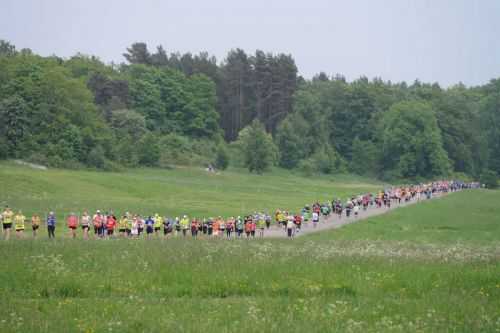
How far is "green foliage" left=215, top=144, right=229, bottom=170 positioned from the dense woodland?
159mm

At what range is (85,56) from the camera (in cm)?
17188

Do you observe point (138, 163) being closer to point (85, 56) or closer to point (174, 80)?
point (174, 80)

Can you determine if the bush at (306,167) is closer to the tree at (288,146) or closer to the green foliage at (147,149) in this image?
the tree at (288,146)

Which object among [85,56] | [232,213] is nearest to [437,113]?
[85,56]

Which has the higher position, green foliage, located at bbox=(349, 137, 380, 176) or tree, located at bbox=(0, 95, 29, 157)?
tree, located at bbox=(0, 95, 29, 157)

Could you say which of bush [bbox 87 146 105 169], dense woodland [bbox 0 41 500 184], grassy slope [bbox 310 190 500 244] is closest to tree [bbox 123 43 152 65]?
dense woodland [bbox 0 41 500 184]

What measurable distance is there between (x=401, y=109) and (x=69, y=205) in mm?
110274

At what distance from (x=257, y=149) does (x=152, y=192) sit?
1856 inches

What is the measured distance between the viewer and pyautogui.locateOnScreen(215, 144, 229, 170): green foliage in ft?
412

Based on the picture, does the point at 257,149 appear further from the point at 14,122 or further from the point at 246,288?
the point at 246,288

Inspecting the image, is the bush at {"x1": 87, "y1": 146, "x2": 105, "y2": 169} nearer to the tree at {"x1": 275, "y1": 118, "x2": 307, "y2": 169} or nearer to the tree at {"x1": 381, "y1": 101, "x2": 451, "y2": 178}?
the tree at {"x1": 275, "y1": 118, "x2": 307, "y2": 169}

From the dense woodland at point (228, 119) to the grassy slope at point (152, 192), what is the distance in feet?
31.7

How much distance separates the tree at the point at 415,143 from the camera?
15562cm

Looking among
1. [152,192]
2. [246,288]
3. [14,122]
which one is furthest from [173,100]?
[246,288]
